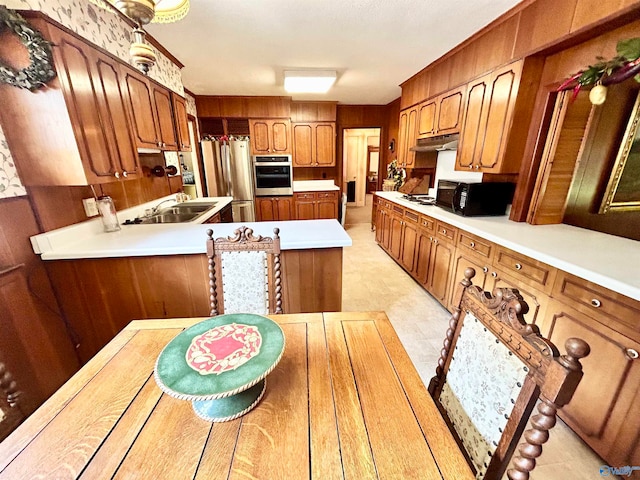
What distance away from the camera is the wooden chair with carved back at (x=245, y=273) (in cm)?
130

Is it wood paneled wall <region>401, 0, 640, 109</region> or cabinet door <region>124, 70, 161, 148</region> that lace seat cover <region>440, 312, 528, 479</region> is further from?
cabinet door <region>124, 70, 161, 148</region>

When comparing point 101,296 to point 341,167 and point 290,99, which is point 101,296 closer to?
point 290,99

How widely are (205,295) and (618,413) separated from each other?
7.27ft

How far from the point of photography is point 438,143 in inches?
114

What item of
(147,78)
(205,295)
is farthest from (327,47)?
(205,295)

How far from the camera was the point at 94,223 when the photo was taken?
6.10 ft

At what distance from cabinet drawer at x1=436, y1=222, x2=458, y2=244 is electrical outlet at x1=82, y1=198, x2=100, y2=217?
2853 mm

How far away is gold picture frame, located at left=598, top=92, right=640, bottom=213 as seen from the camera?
142cm

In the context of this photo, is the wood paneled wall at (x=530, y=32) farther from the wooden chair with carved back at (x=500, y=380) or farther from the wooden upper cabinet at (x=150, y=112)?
the wooden upper cabinet at (x=150, y=112)

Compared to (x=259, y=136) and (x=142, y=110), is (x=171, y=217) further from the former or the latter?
(x=259, y=136)

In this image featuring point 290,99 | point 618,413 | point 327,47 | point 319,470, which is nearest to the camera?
point 319,470

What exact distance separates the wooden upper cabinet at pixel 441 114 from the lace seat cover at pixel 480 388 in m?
2.50

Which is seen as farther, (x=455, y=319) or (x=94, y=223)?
(x=94, y=223)

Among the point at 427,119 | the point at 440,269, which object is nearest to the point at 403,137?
the point at 427,119
